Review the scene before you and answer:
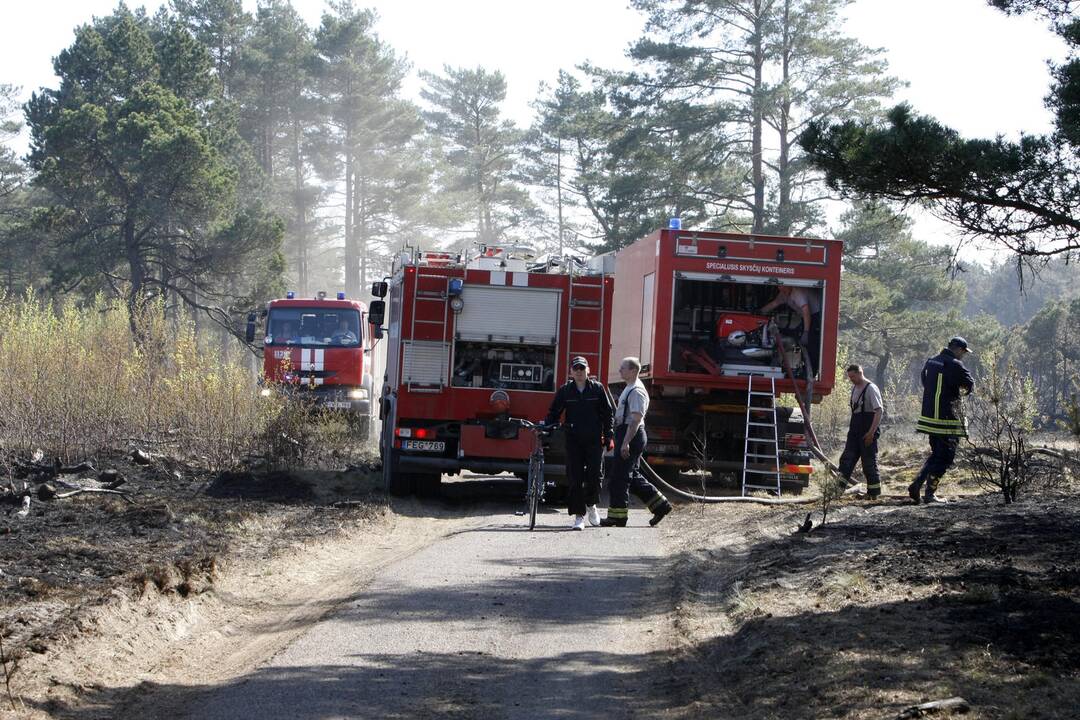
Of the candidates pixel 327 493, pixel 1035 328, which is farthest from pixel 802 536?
pixel 1035 328

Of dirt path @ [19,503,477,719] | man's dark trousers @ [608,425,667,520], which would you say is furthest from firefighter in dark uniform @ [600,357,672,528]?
dirt path @ [19,503,477,719]

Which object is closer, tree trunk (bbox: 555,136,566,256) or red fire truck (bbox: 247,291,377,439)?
red fire truck (bbox: 247,291,377,439)

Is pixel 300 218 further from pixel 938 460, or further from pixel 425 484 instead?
pixel 938 460

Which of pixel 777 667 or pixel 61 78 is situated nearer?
pixel 777 667

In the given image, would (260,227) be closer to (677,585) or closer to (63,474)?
(63,474)

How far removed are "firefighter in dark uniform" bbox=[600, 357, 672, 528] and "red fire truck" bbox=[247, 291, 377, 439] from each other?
10548mm

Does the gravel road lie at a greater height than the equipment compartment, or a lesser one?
lesser

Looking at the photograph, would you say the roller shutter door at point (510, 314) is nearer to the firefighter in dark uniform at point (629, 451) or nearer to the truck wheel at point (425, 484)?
the truck wheel at point (425, 484)

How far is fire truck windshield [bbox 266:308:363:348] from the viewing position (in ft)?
79.9

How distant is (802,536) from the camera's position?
12.3m

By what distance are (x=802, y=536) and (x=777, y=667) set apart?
522cm

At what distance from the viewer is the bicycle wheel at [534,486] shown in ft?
46.0

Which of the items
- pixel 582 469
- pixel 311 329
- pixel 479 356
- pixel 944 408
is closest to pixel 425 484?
pixel 479 356

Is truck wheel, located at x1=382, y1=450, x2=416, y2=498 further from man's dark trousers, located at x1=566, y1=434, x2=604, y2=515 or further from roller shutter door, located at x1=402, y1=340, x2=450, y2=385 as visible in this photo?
man's dark trousers, located at x1=566, y1=434, x2=604, y2=515
